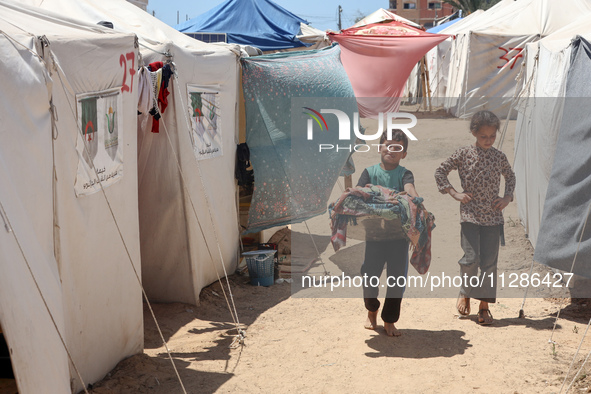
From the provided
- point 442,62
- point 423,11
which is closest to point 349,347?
point 442,62

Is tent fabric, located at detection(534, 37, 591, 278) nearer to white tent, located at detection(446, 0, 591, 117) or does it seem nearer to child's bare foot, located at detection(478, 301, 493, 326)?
child's bare foot, located at detection(478, 301, 493, 326)

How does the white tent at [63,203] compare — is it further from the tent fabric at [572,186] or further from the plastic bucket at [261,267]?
the tent fabric at [572,186]

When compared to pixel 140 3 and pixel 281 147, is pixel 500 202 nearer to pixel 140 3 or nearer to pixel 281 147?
pixel 281 147

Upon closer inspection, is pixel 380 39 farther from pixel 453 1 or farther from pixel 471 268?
pixel 453 1

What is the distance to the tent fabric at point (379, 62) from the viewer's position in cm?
974

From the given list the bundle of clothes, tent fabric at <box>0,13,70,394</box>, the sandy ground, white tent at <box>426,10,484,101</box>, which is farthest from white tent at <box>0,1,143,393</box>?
white tent at <box>426,10,484,101</box>

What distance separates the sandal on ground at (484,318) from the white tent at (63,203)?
249 centimetres

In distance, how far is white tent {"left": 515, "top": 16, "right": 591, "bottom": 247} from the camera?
206 inches

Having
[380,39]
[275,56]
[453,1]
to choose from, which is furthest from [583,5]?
[453,1]

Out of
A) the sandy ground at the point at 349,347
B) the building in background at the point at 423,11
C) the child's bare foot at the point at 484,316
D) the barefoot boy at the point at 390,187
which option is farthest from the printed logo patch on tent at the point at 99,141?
the building in background at the point at 423,11

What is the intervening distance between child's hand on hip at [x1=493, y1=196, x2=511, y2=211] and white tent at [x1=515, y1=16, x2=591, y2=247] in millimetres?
1090

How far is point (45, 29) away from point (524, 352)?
11.7 feet

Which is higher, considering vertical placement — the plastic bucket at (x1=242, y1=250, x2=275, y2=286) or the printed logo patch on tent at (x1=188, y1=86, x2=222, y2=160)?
the printed logo patch on tent at (x1=188, y1=86, x2=222, y2=160)

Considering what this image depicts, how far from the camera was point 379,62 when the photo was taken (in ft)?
32.3
